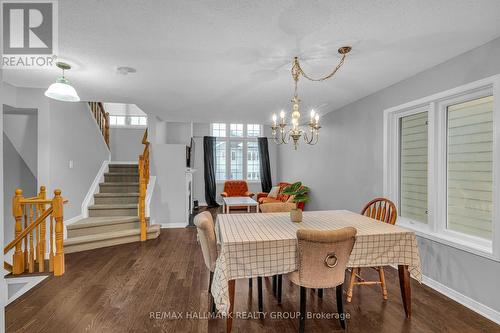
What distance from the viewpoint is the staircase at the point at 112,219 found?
13.8 ft

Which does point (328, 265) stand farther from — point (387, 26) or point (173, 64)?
point (173, 64)

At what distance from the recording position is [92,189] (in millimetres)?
5152

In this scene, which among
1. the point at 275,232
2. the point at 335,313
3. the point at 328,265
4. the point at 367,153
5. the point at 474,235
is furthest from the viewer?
the point at 367,153

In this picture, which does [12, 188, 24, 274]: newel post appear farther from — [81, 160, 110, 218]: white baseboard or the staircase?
[81, 160, 110, 218]: white baseboard

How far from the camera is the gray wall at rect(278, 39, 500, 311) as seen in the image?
2393mm

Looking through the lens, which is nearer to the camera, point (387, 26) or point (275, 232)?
point (387, 26)

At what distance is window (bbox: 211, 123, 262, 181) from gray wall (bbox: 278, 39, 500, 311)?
2053 millimetres

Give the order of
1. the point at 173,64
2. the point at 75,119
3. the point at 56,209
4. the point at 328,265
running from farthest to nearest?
the point at 75,119 → the point at 56,209 → the point at 173,64 → the point at 328,265

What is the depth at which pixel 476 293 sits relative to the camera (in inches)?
95.0

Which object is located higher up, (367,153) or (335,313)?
(367,153)

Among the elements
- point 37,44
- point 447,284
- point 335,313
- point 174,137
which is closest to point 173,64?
point 37,44

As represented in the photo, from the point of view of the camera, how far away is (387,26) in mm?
2080

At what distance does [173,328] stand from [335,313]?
1.43 metres

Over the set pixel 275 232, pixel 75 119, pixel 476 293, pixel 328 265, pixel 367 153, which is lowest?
pixel 476 293
